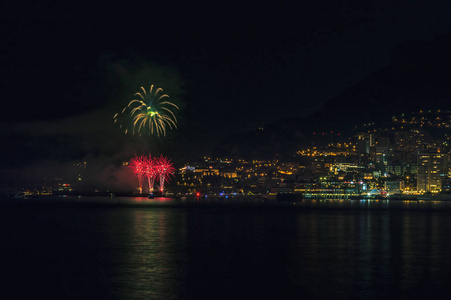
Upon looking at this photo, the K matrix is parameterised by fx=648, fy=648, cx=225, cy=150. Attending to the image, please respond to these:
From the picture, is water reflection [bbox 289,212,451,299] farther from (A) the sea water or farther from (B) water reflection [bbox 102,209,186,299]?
(B) water reflection [bbox 102,209,186,299]

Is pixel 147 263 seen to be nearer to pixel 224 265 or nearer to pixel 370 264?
pixel 224 265

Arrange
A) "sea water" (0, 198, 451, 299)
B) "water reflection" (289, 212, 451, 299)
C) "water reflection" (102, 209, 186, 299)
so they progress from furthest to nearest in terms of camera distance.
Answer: "water reflection" (289, 212, 451, 299), "sea water" (0, 198, 451, 299), "water reflection" (102, 209, 186, 299)

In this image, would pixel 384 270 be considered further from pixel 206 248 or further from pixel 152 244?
pixel 152 244

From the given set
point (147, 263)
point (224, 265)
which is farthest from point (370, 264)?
point (147, 263)

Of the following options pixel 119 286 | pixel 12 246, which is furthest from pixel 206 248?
pixel 119 286

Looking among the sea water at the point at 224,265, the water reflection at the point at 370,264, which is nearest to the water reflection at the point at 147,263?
the sea water at the point at 224,265

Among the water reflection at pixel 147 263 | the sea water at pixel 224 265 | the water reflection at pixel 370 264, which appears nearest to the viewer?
the water reflection at pixel 147 263

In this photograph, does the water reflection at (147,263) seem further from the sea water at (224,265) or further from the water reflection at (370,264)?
the water reflection at (370,264)

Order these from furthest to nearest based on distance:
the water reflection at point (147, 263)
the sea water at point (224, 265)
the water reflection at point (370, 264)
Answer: the water reflection at point (370, 264) < the sea water at point (224, 265) < the water reflection at point (147, 263)

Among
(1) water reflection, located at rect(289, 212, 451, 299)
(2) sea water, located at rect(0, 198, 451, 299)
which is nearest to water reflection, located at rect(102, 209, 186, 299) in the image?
(2) sea water, located at rect(0, 198, 451, 299)

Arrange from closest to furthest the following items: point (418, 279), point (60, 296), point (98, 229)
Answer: point (60, 296) → point (418, 279) → point (98, 229)

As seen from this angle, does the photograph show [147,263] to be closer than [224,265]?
Yes
